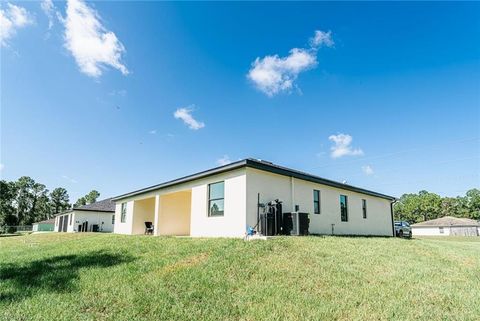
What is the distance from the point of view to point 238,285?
552 centimetres

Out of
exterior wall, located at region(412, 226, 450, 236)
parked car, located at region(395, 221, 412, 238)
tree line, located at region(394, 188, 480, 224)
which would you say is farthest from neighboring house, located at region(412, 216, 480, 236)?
parked car, located at region(395, 221, 412, 238)

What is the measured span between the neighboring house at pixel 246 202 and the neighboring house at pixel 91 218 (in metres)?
12.9

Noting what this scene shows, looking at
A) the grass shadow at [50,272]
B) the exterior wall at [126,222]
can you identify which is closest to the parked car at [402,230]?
the exterior wall at [126,222]

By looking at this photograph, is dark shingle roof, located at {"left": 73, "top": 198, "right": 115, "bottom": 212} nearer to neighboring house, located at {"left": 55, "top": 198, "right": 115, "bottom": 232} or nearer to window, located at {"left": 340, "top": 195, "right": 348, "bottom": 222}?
neighboring house, located at {"left": 55, "top": 198, "right": 115, "bottom": 232}

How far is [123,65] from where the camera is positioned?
12.6 metres

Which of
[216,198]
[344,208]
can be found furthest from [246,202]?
[344,208]

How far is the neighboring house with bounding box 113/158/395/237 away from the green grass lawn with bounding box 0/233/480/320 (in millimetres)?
2698

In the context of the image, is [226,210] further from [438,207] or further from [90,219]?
[438,207]

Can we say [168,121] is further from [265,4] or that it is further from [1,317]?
[1,317]

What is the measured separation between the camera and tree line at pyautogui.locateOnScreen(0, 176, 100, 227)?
61562mm

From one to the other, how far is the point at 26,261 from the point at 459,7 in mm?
18011

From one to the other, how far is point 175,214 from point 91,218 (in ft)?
65.8

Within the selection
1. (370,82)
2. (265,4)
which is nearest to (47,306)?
(265,4)

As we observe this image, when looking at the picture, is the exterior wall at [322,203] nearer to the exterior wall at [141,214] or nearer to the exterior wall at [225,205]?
the exterior wall at [225,205]
